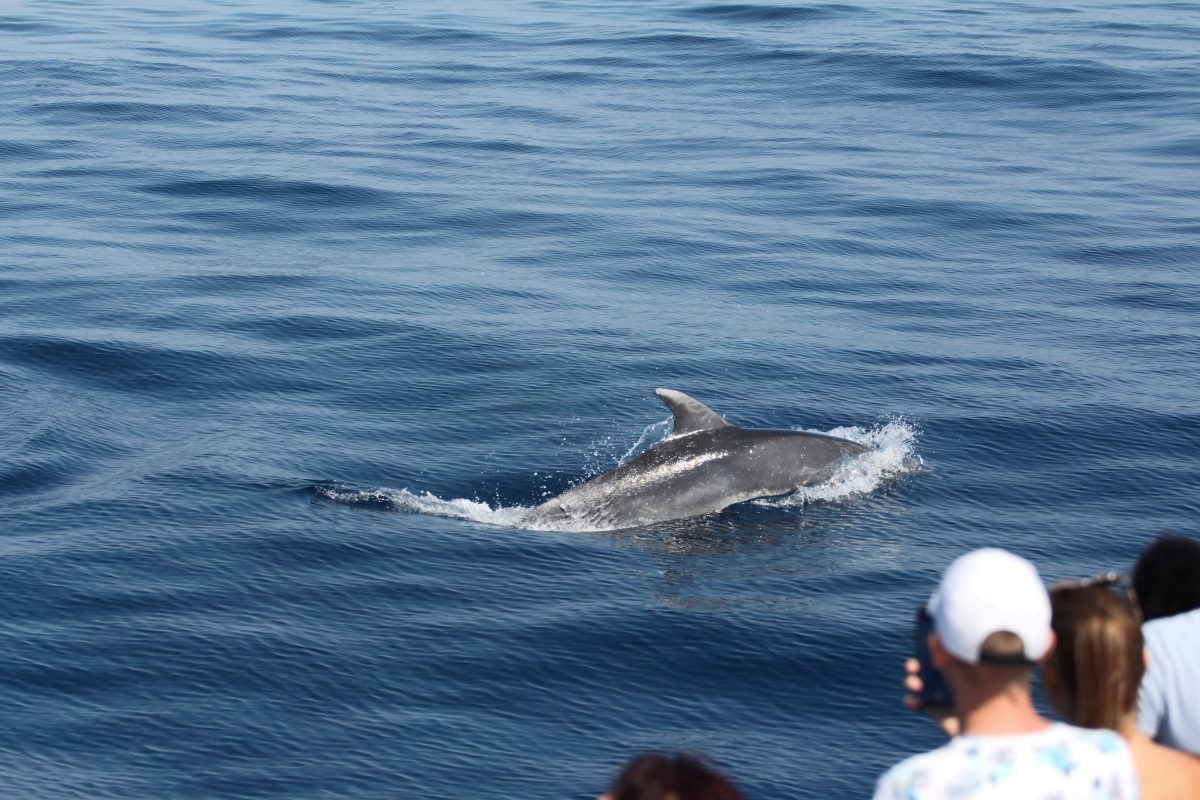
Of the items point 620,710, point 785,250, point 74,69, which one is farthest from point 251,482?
point 74,69

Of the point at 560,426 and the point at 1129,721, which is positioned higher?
the point at 1129,721

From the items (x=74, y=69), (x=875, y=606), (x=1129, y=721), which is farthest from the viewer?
(x=74, y=69)

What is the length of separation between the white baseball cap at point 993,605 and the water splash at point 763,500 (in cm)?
1112

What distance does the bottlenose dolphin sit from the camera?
1612 cm

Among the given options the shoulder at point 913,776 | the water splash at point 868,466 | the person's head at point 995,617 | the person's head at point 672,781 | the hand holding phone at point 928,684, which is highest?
the person's head at point 995,617

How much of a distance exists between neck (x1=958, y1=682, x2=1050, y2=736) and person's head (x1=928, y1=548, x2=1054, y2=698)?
0.04 metres

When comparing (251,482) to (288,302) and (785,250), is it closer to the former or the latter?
(288,302)

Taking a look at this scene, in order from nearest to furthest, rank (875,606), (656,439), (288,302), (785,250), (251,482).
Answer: (875,606)
(251,482)
(656,439)
(288,302)
(785,250)

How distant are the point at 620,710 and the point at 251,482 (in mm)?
6470

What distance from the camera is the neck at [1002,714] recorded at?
4988 mm

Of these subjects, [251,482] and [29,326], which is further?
[29,326]

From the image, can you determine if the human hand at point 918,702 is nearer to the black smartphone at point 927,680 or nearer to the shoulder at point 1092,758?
the black smartphone at point 927,680

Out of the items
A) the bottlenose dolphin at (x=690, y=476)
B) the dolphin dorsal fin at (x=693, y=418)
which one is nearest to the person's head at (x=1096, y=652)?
the bottlenose dolphin at (x=690, y=476)

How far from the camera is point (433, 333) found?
2325 centimetres
